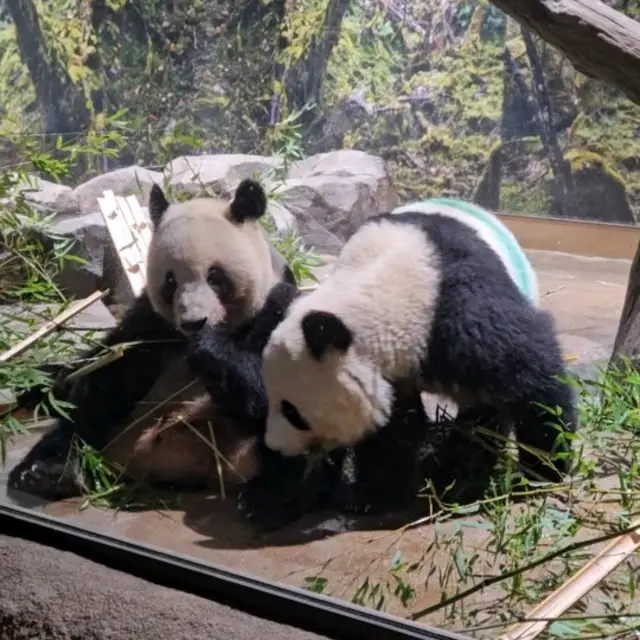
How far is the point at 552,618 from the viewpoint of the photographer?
136cm

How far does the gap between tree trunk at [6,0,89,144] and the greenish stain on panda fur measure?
1157 mm

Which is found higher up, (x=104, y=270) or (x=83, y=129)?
(x=83, y=129)

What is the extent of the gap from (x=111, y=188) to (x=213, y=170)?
16.2 inches

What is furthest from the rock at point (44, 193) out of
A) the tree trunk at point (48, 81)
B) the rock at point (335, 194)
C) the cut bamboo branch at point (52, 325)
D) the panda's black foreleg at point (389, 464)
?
the panda's black foreleg at point (389, 464)

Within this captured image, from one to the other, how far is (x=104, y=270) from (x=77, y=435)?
0.61 m

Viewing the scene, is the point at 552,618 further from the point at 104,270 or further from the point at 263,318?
the point at 104,270

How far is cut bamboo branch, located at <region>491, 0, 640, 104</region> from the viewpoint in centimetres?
225

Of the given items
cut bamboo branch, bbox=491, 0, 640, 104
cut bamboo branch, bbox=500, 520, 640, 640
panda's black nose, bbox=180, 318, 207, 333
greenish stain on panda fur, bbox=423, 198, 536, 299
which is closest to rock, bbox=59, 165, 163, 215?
panda's black nose, bbox=180, 318, 207, 333

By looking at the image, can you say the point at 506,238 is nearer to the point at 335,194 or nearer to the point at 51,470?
the point at 335,194

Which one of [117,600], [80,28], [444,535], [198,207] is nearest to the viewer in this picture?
[117,600]

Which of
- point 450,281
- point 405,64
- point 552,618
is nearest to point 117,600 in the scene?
point 552,618

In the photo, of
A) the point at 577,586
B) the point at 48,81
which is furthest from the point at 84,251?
the point at 577,586

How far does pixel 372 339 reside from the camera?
202cm

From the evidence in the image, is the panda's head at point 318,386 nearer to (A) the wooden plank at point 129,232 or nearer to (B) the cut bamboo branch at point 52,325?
(A) the wooden plank at point 129,232
